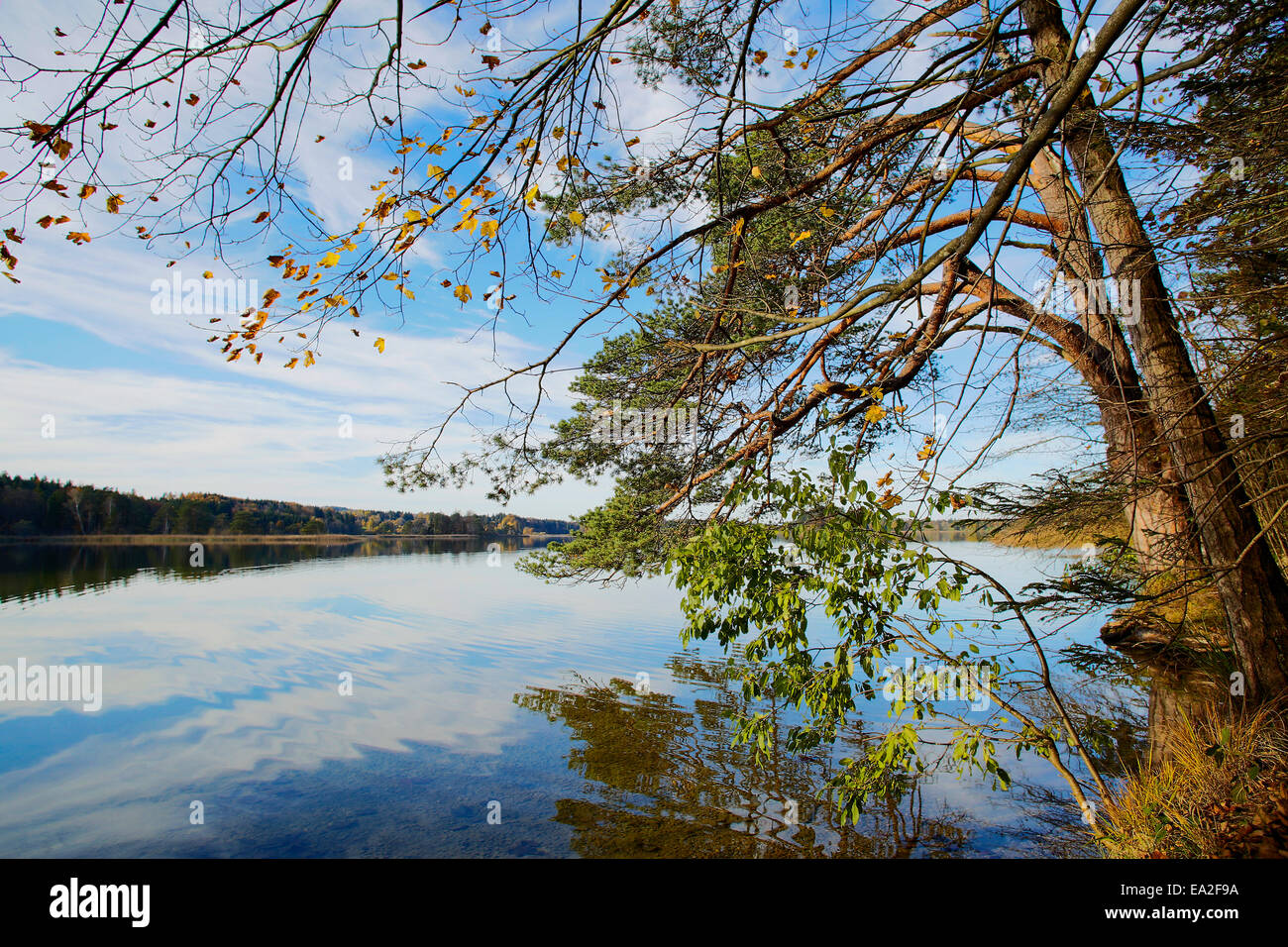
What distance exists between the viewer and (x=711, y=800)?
240 inches

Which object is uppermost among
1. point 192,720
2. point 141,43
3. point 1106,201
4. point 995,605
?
point 1106,201

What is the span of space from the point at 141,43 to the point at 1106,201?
527 cm

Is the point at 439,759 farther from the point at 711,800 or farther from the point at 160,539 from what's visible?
the point at 160,539

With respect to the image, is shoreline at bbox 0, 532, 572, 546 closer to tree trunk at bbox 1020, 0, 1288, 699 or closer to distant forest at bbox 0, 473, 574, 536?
distant forest at bbox 0, 473, 574, 536

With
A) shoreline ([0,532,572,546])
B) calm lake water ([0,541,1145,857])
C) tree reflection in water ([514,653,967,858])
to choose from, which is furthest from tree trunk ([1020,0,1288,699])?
shoreline ([0,532,572,546])

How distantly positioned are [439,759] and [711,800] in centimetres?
360

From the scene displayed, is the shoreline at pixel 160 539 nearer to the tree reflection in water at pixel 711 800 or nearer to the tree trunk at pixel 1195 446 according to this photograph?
the tree reflection in water at pixel 711 800

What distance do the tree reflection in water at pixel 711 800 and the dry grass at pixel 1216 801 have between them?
53.3 inches

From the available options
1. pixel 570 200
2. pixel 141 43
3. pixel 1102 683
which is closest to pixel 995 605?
pixel 570 200

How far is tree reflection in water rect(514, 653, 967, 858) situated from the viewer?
17.2 ft

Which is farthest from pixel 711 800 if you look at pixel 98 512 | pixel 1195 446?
pixel 98 512

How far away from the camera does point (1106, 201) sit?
4.27m

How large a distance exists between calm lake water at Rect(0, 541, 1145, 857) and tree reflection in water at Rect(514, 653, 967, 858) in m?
0.03
